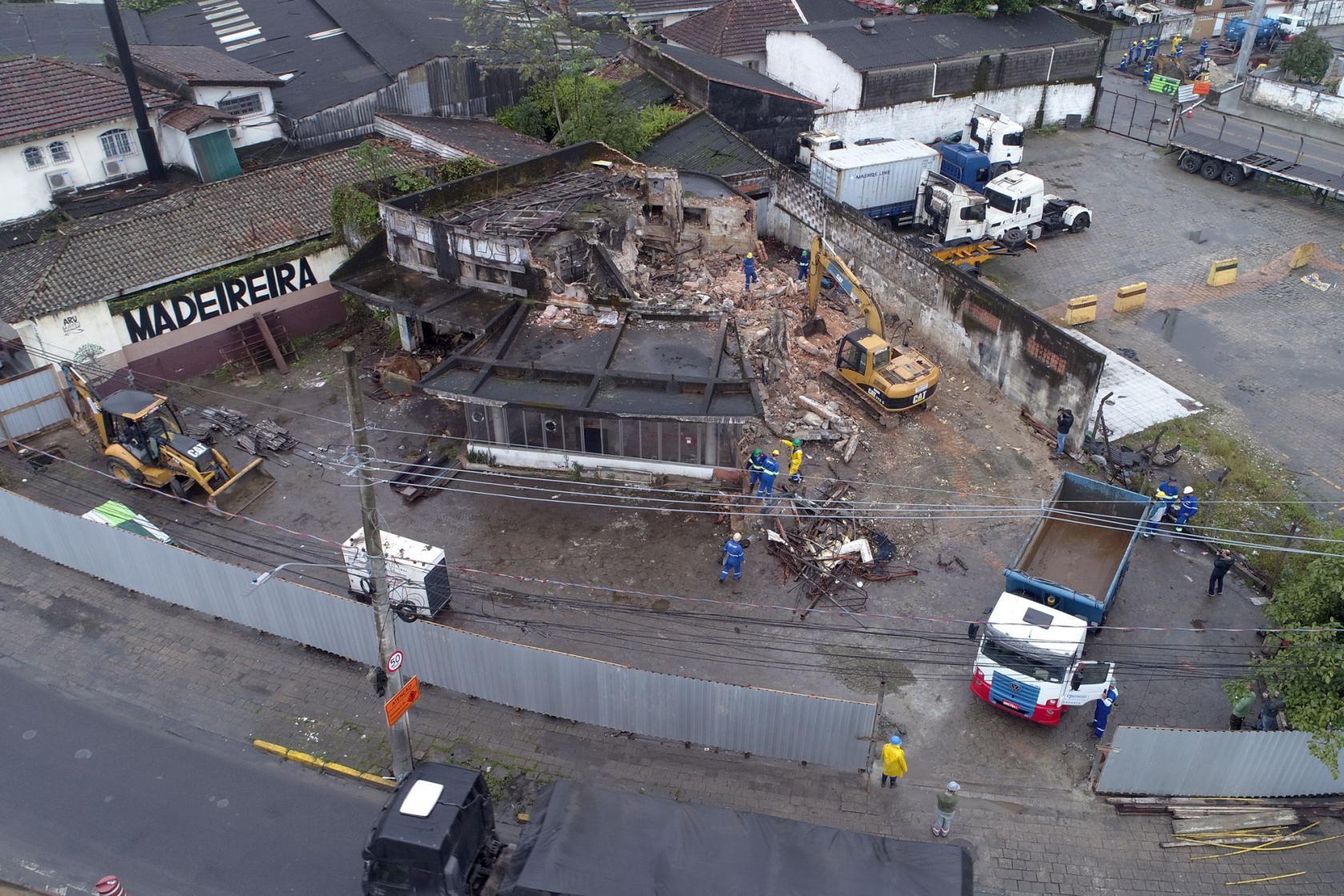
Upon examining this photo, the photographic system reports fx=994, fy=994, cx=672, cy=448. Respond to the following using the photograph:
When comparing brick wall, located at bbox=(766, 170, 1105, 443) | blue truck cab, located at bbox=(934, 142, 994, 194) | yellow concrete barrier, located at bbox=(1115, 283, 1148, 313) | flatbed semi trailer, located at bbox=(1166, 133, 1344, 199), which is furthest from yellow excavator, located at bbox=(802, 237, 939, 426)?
flatbed semi trailer, located at bbox=(1166, 133, 1344, 199)

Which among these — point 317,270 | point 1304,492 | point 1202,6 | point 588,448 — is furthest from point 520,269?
point 1202,6

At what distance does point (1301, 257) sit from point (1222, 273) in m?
→ 3.81

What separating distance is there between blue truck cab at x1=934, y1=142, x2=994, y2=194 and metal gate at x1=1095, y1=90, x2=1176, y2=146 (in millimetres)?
12731

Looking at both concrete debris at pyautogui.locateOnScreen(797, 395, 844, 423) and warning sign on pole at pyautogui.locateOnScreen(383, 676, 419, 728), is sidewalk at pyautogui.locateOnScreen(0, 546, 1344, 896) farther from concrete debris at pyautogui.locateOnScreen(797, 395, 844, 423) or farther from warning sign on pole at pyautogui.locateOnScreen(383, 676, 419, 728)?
concrete debris at pyautogui.locateOnScreen(797, 395, 844, 423)

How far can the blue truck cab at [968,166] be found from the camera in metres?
39.6

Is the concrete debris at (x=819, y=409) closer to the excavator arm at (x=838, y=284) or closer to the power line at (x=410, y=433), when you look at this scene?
the power line at (x=410, y=433)

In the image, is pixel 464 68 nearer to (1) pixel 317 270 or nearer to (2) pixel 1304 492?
(1) pixel 317 270

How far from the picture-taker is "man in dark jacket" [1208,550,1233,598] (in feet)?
74.3

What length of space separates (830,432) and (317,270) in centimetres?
1766

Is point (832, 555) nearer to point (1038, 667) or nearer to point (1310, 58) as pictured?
point (1038, 667)

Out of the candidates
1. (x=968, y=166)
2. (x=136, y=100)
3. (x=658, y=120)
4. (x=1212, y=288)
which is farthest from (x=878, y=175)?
(x=136, y=100)

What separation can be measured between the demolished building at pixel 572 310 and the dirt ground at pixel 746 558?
1.57 meters

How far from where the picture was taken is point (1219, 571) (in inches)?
896

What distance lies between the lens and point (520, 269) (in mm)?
28438
